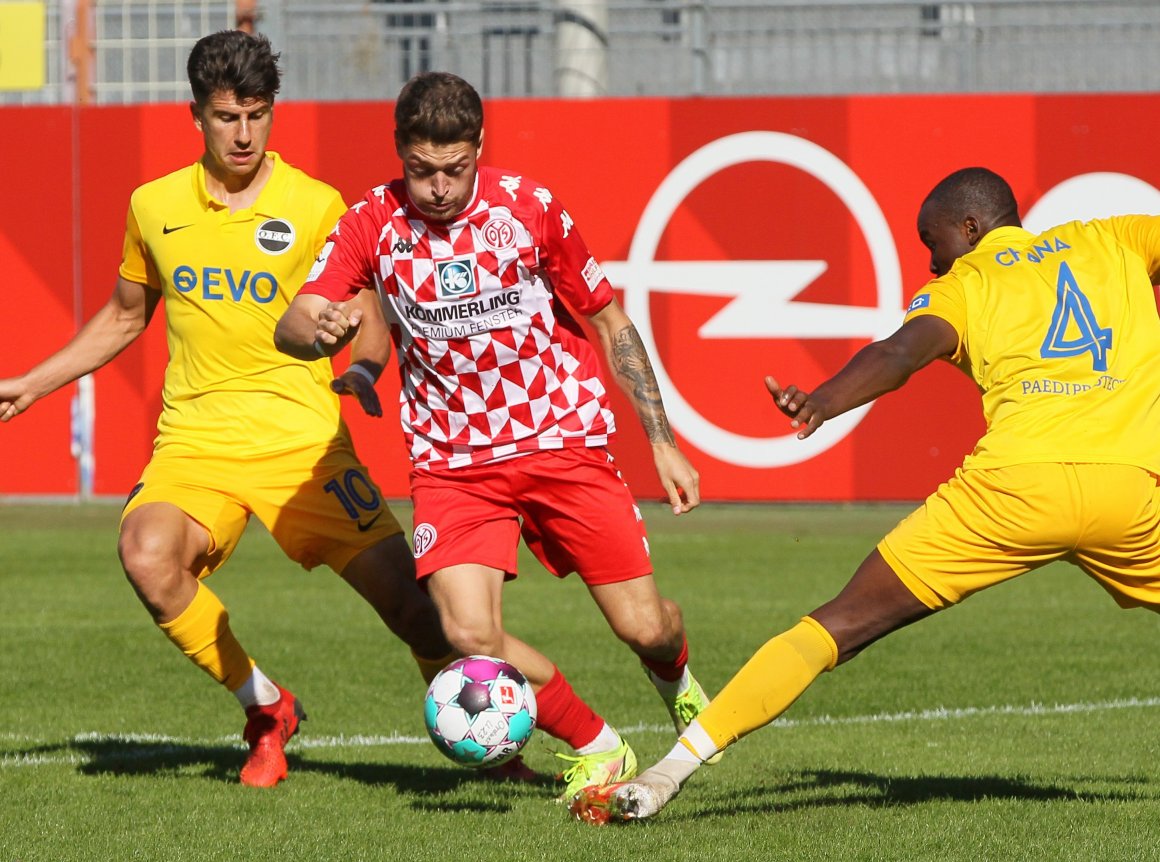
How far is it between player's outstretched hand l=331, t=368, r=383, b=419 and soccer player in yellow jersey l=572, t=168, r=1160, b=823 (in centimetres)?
146

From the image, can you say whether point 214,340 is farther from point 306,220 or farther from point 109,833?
point 109,833

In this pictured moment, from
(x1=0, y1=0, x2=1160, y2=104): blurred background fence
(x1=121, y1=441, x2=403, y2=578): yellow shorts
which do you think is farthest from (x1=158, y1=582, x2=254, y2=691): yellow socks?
(x1=0, y1=0, x2=1160, y2=104): blurred background fence

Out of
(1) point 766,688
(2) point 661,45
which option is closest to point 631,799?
(1) point 766,688

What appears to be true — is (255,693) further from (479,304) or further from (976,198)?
(976,198)

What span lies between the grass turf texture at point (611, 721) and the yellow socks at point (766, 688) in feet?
0.99

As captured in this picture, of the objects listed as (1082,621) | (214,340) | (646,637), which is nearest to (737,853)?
(646,637)

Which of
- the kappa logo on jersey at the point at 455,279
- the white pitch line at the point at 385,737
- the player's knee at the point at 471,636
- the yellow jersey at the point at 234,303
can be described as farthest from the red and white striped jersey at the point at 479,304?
the white pitch line at the point at 385,737

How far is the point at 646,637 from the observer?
6.43 meters

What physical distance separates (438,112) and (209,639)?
220 centimetres

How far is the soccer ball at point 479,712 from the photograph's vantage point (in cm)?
587

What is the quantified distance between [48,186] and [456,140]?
37.4 ft

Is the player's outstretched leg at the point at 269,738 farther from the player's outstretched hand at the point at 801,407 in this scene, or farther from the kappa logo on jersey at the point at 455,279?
the player's outstretched hand at the point at 801,407

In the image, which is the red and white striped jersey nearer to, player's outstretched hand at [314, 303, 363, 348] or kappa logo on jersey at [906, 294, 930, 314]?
player's outstretched hand at [314, 303, 363, 348]

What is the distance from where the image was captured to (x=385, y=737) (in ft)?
25.4
